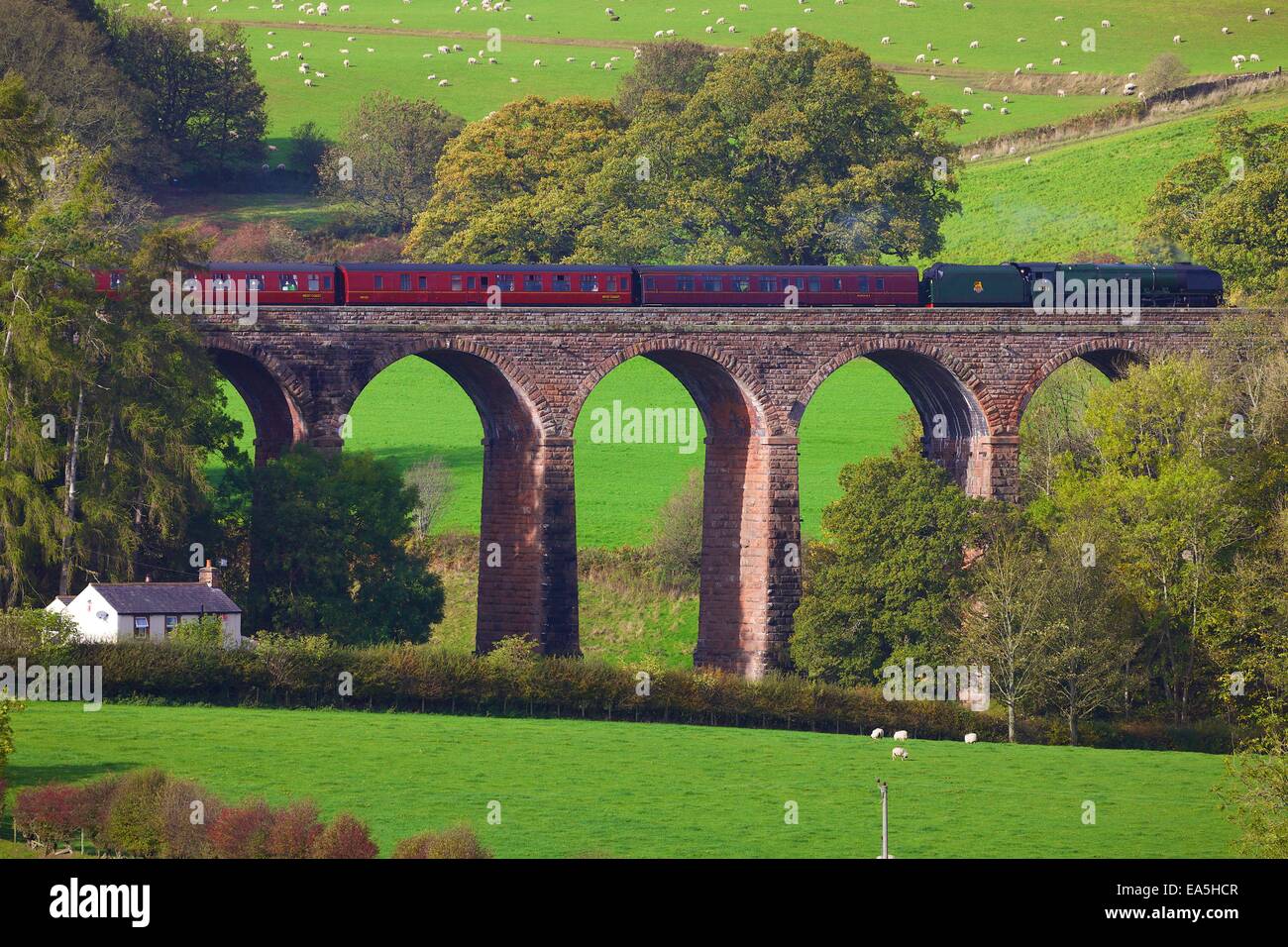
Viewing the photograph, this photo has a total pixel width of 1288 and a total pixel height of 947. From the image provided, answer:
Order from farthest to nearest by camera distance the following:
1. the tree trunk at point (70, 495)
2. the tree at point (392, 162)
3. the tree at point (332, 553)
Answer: the tree at point (392, 162) → the tree at point (332, 553) → the tree trunk at point (70, 495)

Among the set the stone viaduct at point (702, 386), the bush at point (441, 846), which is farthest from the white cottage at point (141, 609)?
the bush at point (441, 846)

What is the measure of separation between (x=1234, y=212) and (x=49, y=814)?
72.8 metres

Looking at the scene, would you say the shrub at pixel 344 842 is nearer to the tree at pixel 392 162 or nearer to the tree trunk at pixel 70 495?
the tree trunk at pixel 70 495

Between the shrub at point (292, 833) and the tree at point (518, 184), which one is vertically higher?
the tree at point (518, 184)

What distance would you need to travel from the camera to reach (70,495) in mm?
83688

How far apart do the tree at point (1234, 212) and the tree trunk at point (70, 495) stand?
5063 centimetres

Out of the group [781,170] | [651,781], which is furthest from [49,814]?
[781,170]

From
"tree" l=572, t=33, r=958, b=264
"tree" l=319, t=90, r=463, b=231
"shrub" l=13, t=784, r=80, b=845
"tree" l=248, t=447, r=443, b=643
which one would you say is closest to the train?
"tree" l=248, t=447, r=443, b=643

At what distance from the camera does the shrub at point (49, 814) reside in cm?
5853

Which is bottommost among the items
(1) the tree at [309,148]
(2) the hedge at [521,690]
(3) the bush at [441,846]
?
(3) the bush at [441,846]

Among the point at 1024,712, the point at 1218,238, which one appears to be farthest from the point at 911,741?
the point at 1218,238

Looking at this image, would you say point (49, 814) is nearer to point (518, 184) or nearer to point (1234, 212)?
point (1234, 212)

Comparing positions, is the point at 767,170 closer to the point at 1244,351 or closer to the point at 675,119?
the point at 675,119
